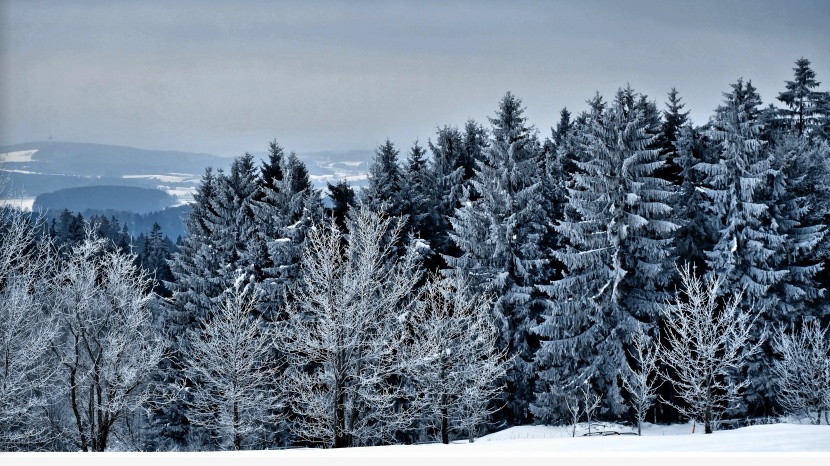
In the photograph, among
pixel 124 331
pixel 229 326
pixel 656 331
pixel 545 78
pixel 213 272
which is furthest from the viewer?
pixel 213 272

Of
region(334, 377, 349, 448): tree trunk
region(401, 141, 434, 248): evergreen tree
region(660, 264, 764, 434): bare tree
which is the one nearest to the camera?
region(334, 377, 349, 448): tree trunk

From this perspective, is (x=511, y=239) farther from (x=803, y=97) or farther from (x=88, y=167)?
(x=88, y=167)

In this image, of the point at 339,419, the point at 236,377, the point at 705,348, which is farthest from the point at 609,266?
the point at 236,377

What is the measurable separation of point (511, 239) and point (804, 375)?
9814 mm

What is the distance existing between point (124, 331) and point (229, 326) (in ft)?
9.75

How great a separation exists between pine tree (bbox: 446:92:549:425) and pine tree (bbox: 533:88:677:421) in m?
1.03

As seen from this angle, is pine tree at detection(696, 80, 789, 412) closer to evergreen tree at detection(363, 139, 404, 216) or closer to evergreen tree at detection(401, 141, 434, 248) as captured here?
evergreen tree at detection(401, 141, 434, 248)

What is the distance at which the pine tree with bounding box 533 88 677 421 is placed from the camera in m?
23.7

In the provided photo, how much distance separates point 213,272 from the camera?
1121 inches

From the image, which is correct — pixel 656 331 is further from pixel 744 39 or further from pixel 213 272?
pixel 213 272

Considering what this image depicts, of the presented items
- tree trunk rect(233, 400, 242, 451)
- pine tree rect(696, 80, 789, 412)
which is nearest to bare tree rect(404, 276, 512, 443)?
tree trunk rect(233, 400, 242, 451)

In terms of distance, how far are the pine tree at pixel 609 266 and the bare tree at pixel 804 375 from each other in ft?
13.0

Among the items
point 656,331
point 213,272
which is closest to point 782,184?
point 656,331

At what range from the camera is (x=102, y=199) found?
25141 mm
